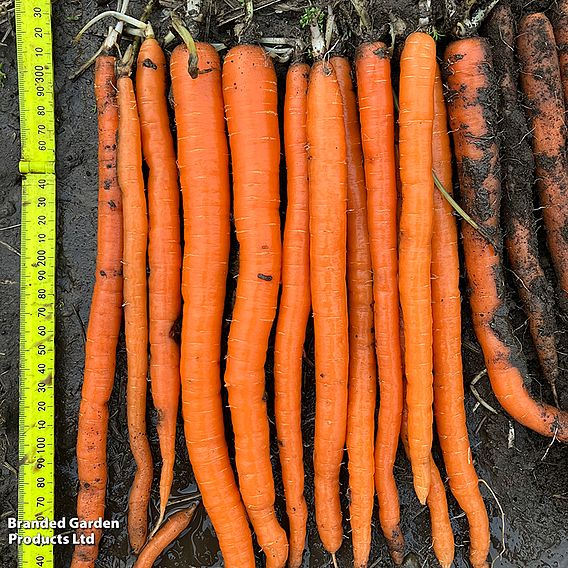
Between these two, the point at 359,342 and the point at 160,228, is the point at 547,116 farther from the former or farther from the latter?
the point at 160,228

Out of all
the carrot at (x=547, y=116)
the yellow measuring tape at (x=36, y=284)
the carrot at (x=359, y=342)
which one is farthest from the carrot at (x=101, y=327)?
the carrot at (x=547, y=116)

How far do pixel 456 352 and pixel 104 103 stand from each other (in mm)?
1925

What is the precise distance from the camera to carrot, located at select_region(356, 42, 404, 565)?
89.9 inches

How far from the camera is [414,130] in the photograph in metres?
2.23

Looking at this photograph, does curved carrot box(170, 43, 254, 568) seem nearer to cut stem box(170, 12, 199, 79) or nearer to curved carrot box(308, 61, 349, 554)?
cut stem box(170, 12, 199, 79)

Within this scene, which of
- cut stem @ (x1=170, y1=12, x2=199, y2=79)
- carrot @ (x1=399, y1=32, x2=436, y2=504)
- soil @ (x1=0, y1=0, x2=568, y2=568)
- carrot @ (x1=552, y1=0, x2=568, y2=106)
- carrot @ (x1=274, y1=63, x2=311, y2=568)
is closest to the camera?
cut stem @ (x1=170, y1=12, x2=199, y2=79)

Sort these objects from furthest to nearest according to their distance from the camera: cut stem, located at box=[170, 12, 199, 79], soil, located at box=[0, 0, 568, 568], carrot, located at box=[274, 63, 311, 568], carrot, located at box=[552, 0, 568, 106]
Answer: soil, located at box=[0, 0, 568, 568]
carrot, located at box=[552, 0, 568, 106]
carrot, located at box=[274, 63, 311, 568]
cut stem, located at box=[170, 12, 199, 79]

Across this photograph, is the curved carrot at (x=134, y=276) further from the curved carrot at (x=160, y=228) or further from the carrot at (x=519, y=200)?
the carrot at (x=519, y=200)

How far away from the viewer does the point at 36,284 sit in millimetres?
2514

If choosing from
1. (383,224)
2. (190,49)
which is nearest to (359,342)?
(383,224)

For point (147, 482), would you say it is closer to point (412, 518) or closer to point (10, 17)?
point (412, 518)

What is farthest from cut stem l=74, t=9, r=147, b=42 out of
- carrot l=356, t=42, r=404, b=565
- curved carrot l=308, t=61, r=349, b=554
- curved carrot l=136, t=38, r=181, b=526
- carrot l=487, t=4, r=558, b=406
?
carrot l=487, t=4, r=558, b=406

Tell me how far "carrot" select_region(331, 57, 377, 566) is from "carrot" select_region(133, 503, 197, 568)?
0.82 metres

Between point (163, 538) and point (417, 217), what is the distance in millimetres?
1859
